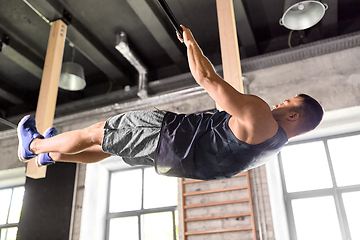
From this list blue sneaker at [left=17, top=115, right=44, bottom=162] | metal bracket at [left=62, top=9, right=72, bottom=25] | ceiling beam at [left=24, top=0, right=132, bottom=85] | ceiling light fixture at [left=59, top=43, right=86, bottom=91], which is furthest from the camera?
ceiling light fixture at [left=59, top=43, right=86, bottom=91]

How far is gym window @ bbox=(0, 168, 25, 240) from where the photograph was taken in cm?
568

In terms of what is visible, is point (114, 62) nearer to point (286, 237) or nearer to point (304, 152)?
point (304, 152)

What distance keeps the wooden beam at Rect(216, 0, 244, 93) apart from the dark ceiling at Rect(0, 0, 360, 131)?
1349 mm

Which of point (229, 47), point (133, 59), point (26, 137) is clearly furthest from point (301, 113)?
point (133, 59)

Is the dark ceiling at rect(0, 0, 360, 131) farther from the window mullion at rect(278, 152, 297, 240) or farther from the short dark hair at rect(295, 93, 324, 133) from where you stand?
the short dark hair at rect(295, 93, 324, 133)

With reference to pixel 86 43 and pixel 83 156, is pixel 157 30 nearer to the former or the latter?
pixel 86 43

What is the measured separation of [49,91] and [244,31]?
272cm

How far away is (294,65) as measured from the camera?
14.4 feet

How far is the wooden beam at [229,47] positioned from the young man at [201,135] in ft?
2.03

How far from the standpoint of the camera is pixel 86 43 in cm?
476

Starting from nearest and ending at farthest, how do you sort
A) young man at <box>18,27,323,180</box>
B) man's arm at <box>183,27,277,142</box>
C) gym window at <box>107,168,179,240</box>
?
man's arm at <box>183,27,277,142</box>, young man at <box>18,27,323,180</box>, gym window at <box>107,168,179,240</box>

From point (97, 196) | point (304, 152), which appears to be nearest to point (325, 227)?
point (304, 152)

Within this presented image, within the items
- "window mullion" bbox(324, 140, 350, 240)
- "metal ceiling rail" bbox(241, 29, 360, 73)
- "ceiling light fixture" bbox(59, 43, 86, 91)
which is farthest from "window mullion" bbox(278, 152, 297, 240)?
"ceiling light fixture" bbox(59, 43, 86, 91)

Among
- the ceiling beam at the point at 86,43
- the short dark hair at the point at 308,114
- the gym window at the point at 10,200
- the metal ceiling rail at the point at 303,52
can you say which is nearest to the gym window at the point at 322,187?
the metal ceiling rail at the point at 303,52
